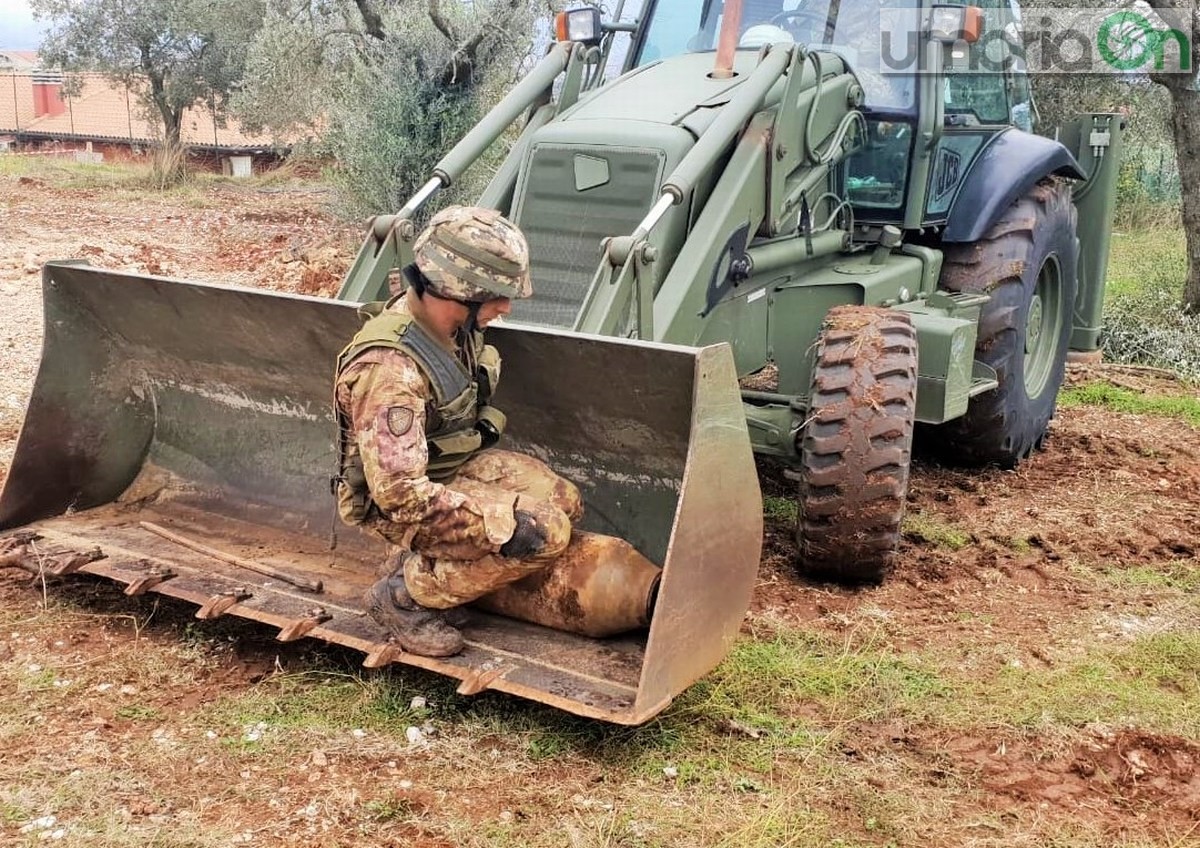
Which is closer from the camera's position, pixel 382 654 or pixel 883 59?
pixel 382 654

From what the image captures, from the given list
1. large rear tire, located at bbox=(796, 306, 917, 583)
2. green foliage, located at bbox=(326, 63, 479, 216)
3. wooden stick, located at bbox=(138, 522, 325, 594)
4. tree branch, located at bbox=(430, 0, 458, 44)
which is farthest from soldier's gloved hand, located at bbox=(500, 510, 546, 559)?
tree branch, located at bbox=(430, 0, 458, 44)

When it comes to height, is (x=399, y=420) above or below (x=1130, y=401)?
above

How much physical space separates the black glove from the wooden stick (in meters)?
0.76

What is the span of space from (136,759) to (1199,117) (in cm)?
886

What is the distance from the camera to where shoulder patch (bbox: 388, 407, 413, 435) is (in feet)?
11.0

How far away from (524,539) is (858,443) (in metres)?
1.40

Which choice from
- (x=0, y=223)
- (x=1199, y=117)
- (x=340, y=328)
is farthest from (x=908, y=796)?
(x=0, y=223)

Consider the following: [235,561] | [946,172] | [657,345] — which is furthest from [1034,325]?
[235,561]

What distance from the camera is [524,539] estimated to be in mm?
3490

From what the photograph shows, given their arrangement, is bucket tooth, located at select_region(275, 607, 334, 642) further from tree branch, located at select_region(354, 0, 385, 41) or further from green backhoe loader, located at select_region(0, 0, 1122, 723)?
tree branch, located at select_region(354, 0, 385, 41)

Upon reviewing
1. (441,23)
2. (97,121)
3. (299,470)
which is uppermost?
(441,23)

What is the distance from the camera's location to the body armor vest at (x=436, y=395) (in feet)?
11.4

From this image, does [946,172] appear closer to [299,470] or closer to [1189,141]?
[299,470]

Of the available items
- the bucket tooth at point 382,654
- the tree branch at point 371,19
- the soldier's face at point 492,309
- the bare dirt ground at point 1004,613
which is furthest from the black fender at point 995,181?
the tree branch at point 371,19
